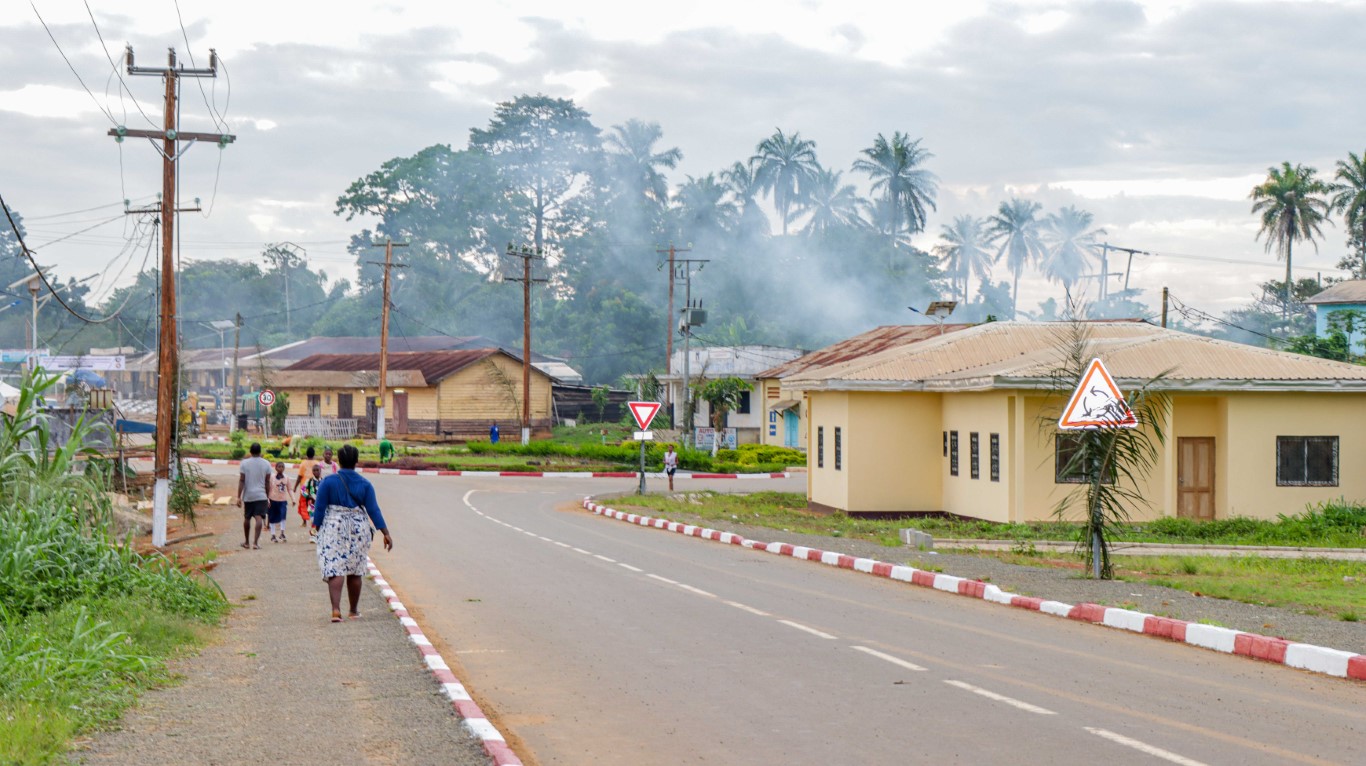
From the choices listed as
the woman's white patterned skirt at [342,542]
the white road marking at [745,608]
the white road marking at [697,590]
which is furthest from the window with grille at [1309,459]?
the woman's white patterned skirt at [342,542]

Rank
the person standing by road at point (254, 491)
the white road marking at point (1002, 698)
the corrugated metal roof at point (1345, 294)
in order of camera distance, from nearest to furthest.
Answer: the white road marking at point (1002, 698)
the person standing by road at point (254, 491)
the corrugated metal roof at point (1345, 294)

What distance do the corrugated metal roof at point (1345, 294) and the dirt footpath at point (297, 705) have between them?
59.1 m

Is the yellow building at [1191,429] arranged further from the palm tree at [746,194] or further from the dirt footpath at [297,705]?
the palm tree at [746,194]

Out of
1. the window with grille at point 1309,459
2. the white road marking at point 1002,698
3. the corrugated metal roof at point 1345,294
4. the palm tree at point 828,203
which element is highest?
the palm tree at point 828,203

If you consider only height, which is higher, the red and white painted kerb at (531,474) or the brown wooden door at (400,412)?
the brown wooden door at (400,412)

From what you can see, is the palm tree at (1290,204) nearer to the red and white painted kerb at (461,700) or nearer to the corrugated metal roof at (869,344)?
the corrugated metal roof at (869,344)

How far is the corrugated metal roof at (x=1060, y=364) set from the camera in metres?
26.8


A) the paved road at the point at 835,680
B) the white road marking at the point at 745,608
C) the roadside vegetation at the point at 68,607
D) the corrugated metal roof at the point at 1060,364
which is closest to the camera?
the paved road at the point at 835,680

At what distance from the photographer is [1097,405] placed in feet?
54.0

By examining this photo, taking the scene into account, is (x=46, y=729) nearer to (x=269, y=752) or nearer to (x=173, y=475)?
(x=269, y=752)

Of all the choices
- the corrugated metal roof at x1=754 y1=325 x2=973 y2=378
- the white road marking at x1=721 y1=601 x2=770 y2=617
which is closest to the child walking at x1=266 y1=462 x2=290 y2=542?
the white road marking at x1=721 y1=601 x2=770 y2=617

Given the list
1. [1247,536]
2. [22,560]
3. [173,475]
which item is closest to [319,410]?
[173,475]

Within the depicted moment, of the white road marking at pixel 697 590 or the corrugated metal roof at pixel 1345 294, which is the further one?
the corrugated metal roof at pixel 1345 294

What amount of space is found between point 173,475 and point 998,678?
27019mm
